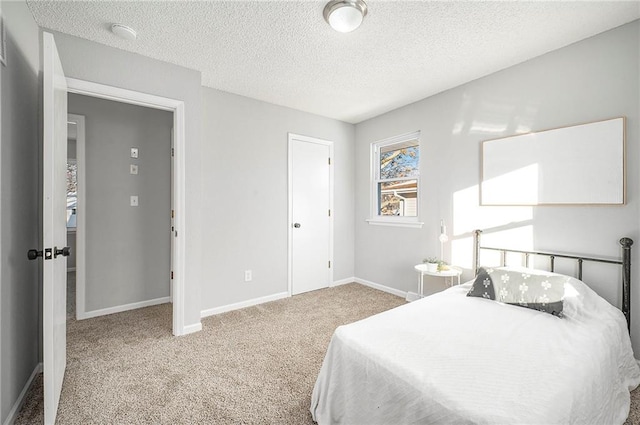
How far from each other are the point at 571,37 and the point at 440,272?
2.18m

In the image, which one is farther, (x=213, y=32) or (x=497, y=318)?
(x=213, y=32)

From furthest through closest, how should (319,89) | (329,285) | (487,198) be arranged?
1. (329,285)
2. (319,89)
3. (487,198)

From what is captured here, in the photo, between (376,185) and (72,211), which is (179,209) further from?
(72,211)

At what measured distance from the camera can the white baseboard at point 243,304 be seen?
3160 millimetres

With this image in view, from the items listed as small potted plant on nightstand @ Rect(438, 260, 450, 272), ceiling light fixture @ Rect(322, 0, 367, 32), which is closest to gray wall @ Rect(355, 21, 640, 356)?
small potted plant on nightstand @ Rect(438, 260, 450, 272)

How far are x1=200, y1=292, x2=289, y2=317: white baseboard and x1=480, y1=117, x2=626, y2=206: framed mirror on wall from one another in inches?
101

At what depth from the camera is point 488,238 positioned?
2.83 m

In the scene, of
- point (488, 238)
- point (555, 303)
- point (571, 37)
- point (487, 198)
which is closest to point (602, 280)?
point (555, 303)

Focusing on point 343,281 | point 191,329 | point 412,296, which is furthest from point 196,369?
point 343,281

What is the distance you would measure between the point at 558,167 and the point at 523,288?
1039mm

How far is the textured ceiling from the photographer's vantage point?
1.89m

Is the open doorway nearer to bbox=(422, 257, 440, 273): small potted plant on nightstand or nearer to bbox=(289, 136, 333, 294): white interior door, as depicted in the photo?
bbox=(289, 136, 333, 294): white interior door

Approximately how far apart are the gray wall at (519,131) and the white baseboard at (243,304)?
4.63ft

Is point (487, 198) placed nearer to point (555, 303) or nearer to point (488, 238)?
point (488, 238)
